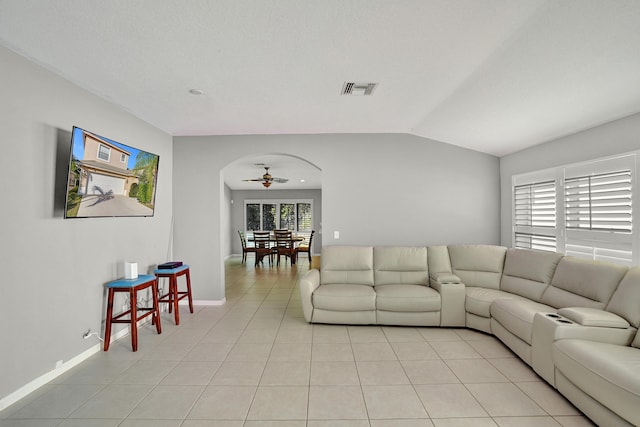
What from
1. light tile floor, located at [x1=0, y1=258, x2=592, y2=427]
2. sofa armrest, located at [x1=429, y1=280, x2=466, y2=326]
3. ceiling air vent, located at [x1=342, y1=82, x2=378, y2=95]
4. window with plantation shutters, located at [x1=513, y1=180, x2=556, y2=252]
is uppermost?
ceiling air vent, located at [x1=342, y1=82, x2=378, y2=95]

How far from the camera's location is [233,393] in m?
2.25

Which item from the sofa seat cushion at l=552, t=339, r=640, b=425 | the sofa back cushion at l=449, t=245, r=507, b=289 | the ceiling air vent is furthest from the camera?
the sofa back cushion at l=449, t=245, r=507, b=289

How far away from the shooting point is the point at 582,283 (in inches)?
108

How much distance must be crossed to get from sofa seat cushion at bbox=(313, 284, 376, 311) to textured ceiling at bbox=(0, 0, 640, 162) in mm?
2180

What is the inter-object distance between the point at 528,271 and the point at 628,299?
1098 mm

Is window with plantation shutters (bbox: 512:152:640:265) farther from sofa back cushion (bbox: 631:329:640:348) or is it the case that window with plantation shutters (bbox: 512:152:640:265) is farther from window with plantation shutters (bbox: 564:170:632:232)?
sofa back cushion (bbox: 631:329:640:348)

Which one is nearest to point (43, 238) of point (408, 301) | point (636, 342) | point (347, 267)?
point (347, 267)

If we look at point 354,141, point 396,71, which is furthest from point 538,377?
point 354,141

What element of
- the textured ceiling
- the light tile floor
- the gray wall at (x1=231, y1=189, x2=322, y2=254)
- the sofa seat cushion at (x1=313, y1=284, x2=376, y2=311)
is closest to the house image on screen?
the textured ceiling

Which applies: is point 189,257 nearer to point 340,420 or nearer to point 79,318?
point 79,318

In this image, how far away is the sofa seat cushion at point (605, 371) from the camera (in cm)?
161

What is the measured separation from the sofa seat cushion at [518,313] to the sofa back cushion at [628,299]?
0.49 m

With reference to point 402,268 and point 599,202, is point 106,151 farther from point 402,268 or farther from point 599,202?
point 599,202

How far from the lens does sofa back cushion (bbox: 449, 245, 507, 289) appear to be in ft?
12.5
